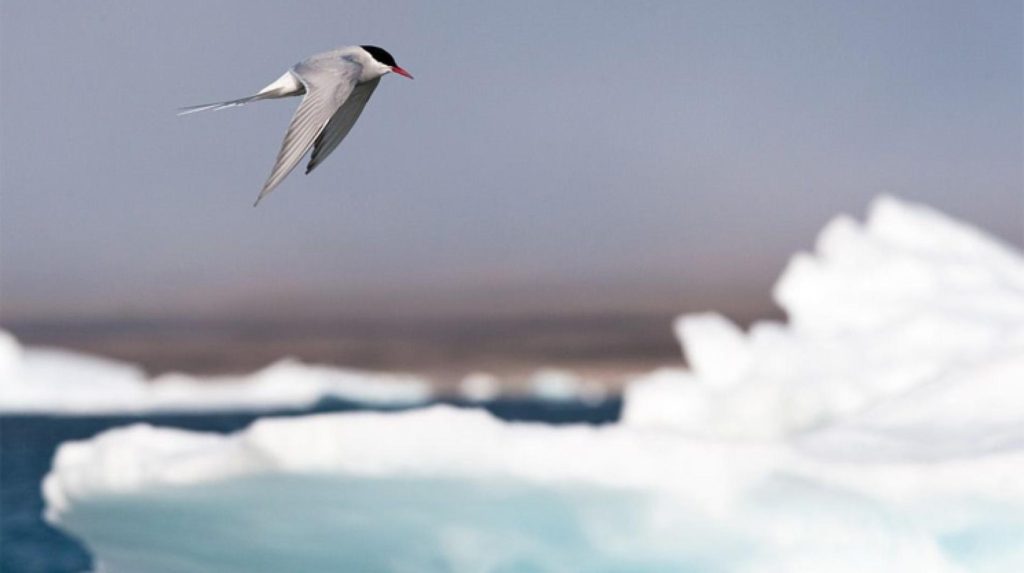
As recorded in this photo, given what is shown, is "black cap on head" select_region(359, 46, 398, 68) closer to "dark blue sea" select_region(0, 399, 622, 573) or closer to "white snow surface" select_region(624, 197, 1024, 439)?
"white snow surface" select_region(624, 197, 1024, 439)

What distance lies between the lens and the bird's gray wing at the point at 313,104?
9.34 feet

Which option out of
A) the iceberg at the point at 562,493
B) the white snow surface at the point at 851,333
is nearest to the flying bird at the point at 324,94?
the iceberg at the point at 562,493

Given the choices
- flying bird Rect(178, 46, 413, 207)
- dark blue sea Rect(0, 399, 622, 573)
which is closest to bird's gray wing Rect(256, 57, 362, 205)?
flying bird Rect(178, 46, 413, 207)

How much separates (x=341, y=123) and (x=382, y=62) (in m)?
0.23

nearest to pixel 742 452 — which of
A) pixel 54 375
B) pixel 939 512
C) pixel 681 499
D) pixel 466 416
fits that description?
pixel 681 499

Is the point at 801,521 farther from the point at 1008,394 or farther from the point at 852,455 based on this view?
the point at 1008,394

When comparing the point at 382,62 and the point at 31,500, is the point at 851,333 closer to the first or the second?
the point at 382,62

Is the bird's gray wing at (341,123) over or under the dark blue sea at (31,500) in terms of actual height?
under

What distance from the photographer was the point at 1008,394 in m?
6.81

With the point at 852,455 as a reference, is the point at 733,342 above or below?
above

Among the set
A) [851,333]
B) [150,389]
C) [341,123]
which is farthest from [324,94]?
[150,389]

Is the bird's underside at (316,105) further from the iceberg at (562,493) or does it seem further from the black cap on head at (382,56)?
the iceberg at (562,493)

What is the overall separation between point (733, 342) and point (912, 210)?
104 inches

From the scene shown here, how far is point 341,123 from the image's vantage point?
3.80m
